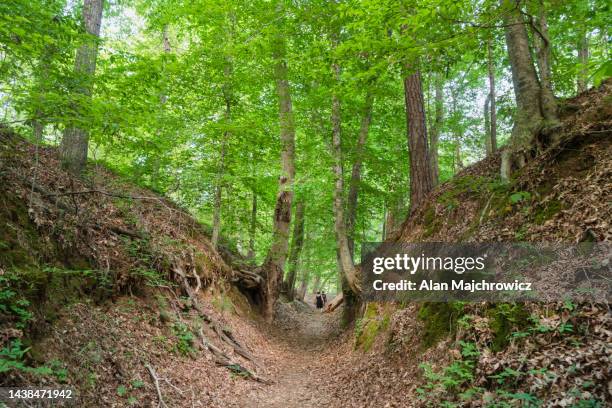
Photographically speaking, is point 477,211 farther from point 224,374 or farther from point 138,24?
point 138,24

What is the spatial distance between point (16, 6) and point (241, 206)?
8.58 m

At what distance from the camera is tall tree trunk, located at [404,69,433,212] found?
10188 mm

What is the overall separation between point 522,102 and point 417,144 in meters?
3.34

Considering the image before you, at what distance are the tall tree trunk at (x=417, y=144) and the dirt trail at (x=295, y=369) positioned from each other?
5188 millimetres

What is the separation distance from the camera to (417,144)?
10180 mm

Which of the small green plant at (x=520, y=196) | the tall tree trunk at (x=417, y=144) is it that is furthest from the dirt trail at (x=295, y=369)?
the tall tree trunk at (x=417, y=144)

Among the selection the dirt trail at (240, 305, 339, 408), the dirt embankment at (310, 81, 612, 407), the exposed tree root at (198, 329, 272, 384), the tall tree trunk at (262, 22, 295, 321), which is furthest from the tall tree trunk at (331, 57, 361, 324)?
the exposed tree root at (198, 329, 272, 384)

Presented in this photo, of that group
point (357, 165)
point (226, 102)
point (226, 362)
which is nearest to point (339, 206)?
point (357, 165)

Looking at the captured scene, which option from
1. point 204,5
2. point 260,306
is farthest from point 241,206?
point 204,5

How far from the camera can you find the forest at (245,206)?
14.1 feet

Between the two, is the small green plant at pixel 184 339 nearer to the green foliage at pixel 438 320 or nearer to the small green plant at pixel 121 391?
the small green plant at pixel 121 391

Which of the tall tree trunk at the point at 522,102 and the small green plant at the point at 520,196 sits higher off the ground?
the tall tree trunk at the point at 522,102

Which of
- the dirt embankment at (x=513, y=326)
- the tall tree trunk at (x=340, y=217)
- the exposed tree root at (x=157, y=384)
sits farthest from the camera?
the tall tree trunk at (x=340, y=217)

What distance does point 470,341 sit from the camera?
15.8ft
